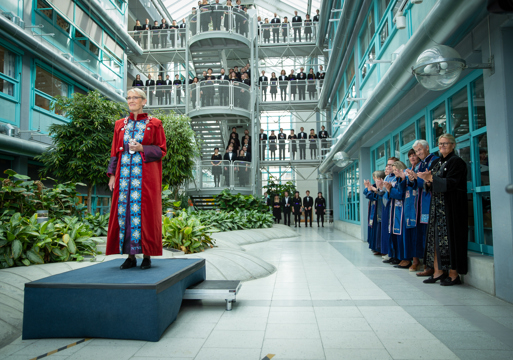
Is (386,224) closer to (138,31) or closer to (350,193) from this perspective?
(350,193)

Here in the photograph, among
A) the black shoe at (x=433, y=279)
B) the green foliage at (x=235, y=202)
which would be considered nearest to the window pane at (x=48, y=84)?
the green foliage at (x=235, y=202)

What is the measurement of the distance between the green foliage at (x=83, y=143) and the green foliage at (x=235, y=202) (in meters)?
6.22

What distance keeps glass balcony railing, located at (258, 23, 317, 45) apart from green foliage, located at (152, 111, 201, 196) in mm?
11338

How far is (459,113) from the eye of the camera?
5.87 m

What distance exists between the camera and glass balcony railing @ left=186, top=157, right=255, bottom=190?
56.8ft

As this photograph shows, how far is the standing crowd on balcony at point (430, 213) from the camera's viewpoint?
4.85m

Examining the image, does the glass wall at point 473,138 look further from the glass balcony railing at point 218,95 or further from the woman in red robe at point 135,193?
the glass balcony railing at point 218,95

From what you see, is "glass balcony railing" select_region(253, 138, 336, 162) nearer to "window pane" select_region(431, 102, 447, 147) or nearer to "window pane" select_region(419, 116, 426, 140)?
"window pane" select_region(419, 116, 426, 140)

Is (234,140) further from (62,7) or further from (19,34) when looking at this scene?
(19,34)

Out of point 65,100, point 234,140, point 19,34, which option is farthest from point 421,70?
point 234,140

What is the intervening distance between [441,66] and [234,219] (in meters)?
10.0

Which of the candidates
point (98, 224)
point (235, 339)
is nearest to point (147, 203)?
point (235, 339)

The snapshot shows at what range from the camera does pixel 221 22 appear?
761 inches

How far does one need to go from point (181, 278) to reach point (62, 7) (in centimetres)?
1388
